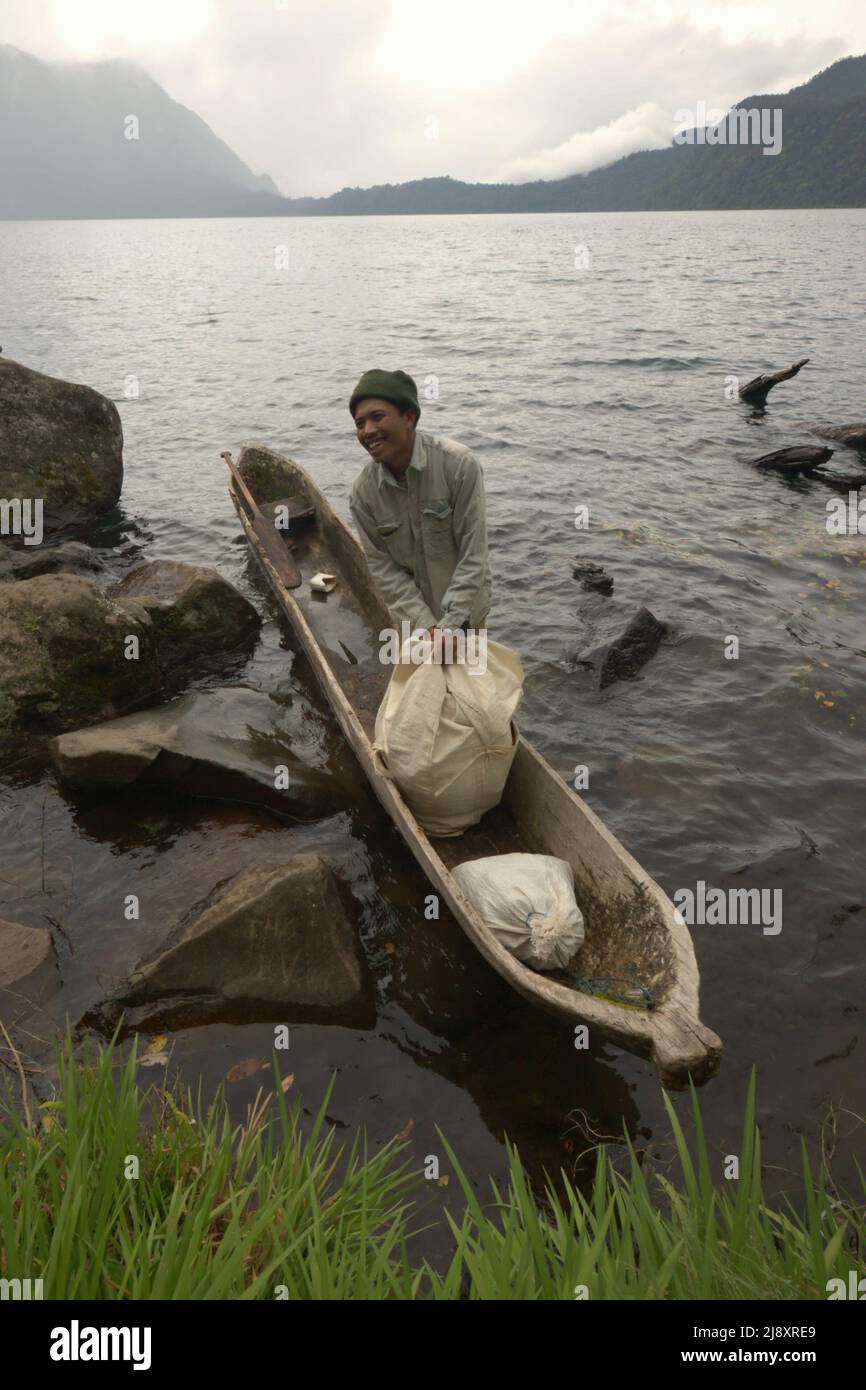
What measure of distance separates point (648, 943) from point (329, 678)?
3827 millimetres

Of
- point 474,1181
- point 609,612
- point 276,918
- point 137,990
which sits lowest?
point 474,1181

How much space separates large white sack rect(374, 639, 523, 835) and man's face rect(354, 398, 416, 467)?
4.38 feet

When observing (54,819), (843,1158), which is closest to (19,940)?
(54,819)

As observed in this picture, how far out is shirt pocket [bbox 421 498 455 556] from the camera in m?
5.74

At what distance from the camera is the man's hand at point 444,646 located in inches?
213

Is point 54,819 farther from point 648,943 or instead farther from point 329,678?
point 648,943

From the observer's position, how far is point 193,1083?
451 cm
